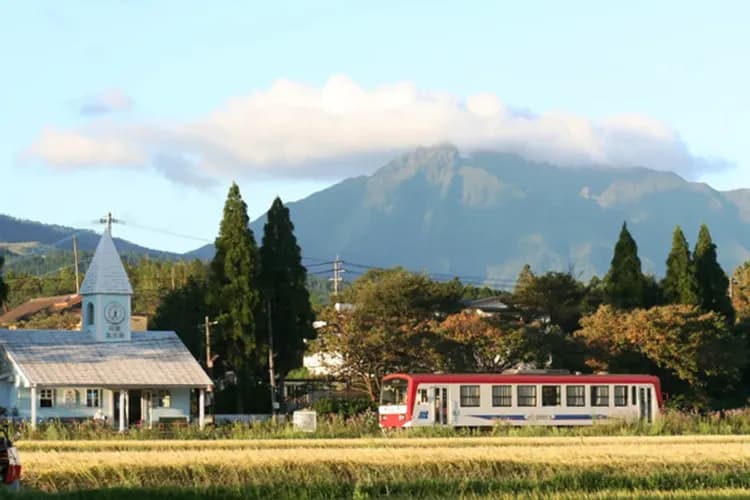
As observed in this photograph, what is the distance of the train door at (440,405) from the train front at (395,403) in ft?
2.87

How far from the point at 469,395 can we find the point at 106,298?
55.5 ft

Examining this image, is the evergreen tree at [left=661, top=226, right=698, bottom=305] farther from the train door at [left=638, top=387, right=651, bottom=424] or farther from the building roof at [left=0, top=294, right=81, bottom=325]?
the building roof at [left=0, top=294, right=81, bottom=325]

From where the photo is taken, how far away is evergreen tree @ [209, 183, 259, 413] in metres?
52.5

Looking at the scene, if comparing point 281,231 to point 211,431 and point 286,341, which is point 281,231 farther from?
point 211,431

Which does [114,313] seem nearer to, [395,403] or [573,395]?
[395,403]

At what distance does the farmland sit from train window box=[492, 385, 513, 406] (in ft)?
52.9

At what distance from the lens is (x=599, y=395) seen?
150 ft

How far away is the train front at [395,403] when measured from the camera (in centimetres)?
4366

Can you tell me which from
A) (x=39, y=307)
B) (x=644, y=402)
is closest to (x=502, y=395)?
(x=644, y=402)

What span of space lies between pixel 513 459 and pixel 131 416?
29823mm

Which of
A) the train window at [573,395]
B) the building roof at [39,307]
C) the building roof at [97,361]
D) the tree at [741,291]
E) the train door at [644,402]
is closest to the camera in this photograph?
the train window at [573,395]

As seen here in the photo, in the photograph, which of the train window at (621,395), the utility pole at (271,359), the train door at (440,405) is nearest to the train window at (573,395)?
the train window at (621,395)

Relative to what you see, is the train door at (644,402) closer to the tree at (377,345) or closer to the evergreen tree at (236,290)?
the tree at (377,345)

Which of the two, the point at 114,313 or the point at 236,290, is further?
the point at 114,313
